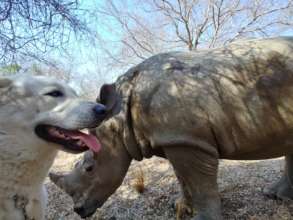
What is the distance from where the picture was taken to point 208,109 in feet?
12.1

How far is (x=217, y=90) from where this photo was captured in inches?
148

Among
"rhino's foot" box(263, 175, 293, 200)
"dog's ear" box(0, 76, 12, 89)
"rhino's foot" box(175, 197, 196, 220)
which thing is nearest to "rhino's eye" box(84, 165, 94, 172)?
"rhino's foot" box(175, 197, 196, 220)

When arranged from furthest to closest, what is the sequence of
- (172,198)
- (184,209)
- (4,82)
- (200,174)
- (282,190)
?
1. (172,198)
2. (282,190)
3. (184,209)
4. (200,174)
5. (4,82)

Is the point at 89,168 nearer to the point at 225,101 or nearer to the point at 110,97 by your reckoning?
the point at 110,97


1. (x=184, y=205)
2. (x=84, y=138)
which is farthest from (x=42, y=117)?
(x=184, y=205)

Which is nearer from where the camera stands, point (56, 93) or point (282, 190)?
point (56, 93)

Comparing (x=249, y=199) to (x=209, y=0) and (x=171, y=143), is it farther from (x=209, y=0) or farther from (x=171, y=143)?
(x=209, y=0)

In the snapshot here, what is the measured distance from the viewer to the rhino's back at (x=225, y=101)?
3.68 meters

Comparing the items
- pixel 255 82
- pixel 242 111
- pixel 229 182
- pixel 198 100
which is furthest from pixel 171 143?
pixel 229 182

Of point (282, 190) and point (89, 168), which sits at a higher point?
point (89, 168)

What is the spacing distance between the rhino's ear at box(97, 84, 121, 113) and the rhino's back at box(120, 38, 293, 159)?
23 centimetres

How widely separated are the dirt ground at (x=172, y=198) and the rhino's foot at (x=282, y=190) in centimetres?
7

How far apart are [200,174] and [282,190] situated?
1772mm

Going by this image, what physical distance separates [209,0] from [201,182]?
1143 centimetres
